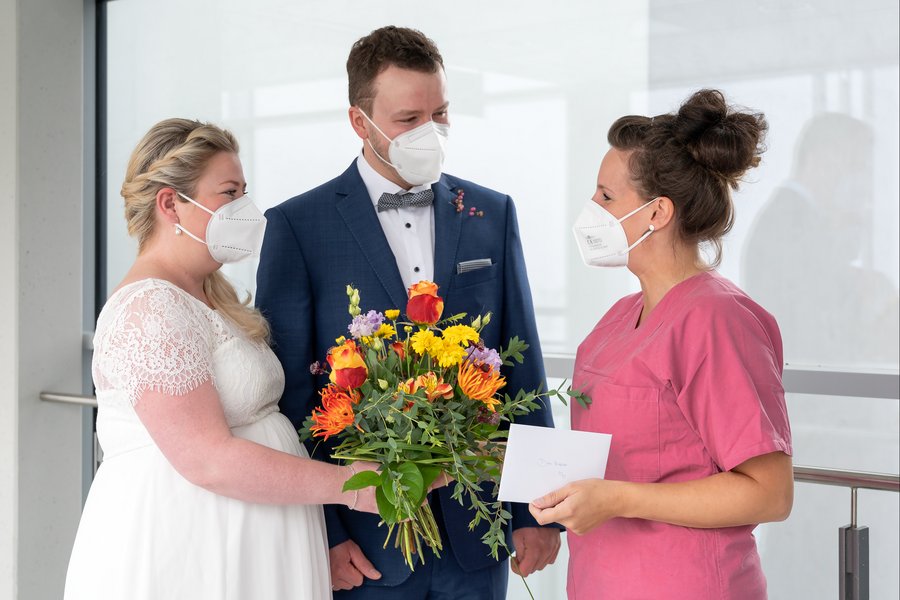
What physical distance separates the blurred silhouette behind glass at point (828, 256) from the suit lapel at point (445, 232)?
56.4 inches

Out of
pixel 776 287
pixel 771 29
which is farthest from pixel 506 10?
pixel 776 287

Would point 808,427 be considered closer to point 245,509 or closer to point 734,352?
point 734,352

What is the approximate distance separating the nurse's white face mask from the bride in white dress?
0.61 metres

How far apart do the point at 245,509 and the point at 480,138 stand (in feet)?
6.90

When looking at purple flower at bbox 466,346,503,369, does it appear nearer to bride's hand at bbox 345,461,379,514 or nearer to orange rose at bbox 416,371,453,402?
orange rose at bbox 416,371,453,402

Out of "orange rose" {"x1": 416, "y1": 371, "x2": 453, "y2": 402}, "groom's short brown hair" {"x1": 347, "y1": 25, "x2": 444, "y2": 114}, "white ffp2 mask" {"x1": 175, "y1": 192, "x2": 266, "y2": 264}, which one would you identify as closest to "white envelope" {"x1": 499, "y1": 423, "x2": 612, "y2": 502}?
"orange rose" {"x1": 416, "y1": 371, "x2": 453, "y2": 402}

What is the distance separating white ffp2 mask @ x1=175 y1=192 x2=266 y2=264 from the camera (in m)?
1.88

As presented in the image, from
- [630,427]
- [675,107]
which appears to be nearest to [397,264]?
[630,427]

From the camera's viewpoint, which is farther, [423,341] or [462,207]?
[462,207]

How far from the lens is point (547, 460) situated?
1536mm

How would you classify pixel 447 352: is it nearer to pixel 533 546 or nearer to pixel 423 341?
pixel 423 341

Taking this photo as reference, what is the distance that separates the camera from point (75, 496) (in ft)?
12.6

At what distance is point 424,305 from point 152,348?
49 cm

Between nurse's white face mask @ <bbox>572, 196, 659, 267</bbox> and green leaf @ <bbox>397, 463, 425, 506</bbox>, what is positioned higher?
nurse's white face mask @ <bbox>572, 196, 659, 267</bbox>
